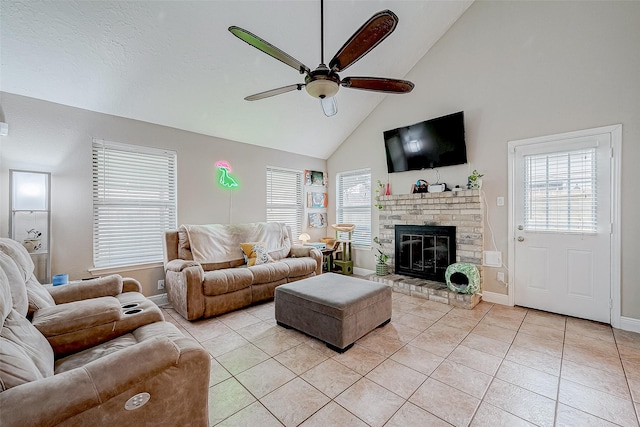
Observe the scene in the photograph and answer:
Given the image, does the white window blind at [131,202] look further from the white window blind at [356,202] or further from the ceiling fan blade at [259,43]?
the white window blind at [356,202]

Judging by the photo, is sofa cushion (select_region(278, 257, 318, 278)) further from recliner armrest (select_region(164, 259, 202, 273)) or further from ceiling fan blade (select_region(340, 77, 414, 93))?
ceiling fan blade (select_region(340, 77, 414, 93))

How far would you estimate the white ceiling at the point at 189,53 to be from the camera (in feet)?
7.87

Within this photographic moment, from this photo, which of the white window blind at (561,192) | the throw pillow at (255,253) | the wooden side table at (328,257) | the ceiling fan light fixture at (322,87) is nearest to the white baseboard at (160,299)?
the throw pillow at (255,253)

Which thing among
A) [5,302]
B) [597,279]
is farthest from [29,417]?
[597,279]

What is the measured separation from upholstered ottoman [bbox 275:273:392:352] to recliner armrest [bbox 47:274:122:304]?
1507 mm

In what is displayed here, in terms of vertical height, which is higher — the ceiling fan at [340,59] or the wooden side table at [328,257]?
the ceiling fan at [340,59]

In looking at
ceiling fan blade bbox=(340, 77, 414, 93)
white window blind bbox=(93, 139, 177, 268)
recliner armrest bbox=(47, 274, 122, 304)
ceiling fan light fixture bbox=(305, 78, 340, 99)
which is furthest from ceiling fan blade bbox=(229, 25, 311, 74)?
white window blind bbox=(93, 139, 177, 268)

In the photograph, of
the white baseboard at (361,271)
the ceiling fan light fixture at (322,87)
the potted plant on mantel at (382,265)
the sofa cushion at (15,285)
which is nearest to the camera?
the sofa cushion at (15,285)

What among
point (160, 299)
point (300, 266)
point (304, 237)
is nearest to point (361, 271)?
point (304, 237)

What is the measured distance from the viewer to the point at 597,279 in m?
3.01

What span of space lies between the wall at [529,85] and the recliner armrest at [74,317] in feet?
13.4

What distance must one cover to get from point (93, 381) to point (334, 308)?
1700mm

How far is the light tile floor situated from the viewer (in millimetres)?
1679

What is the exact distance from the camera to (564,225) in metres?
3.18
